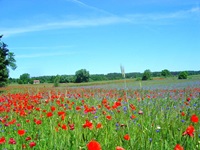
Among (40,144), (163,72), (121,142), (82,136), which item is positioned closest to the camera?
(121,142)

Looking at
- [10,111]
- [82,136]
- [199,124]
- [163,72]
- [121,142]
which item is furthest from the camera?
[163,72]

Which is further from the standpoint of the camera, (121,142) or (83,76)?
(83,76)

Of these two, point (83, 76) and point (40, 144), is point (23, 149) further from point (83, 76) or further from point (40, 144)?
point (83, 76)

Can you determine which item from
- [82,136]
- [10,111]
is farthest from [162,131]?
[10,111]

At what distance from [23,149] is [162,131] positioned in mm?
1902

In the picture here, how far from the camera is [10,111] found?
7238mm

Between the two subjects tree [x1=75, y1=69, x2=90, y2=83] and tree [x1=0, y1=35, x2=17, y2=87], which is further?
tree [x1=75, y1=69, x2=90, y2=83]

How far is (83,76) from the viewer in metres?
77.7

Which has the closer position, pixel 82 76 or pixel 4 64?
pixel 4 64

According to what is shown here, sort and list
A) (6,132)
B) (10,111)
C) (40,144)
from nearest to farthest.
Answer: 1. (40,144)
2. (6,132)
3. (10,111)

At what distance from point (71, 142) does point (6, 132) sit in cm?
221

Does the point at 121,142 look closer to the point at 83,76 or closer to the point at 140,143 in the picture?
the point at 140,143

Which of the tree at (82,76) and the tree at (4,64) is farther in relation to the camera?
the tree at (82,76)

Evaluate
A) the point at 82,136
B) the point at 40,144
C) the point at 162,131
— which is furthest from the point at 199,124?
the point at 40,144
